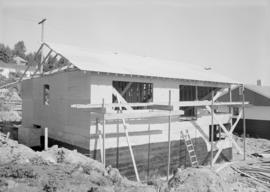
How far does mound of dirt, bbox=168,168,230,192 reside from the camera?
6.79 metres

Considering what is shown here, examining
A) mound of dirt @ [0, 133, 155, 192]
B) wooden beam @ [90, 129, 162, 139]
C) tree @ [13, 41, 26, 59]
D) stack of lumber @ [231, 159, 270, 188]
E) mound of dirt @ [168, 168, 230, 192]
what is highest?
tree @ [13, 41, 26, 59]

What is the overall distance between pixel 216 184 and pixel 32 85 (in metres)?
11.6

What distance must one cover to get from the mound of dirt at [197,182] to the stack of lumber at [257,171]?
4.54 metres

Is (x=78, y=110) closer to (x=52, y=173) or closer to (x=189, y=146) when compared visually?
(x=52, y=173)

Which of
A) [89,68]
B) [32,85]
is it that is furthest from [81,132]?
[32,85]

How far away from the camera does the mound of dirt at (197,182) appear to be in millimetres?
6789

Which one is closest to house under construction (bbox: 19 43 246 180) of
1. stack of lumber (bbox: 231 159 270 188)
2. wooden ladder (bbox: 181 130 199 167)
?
wooden ladder (bbox: 181 130 199 167)

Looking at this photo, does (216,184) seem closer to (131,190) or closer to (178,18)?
(131,190)

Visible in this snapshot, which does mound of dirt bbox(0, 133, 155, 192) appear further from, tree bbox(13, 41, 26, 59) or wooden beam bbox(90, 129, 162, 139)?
tree bbox(13, 41, 26, 59)

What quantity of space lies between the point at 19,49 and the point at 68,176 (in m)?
92.2

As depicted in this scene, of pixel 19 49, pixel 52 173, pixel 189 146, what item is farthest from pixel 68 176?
pixel 19 49

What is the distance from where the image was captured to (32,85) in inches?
562

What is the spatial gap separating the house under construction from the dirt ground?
151 centimetres

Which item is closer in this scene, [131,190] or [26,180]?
[26,180]
